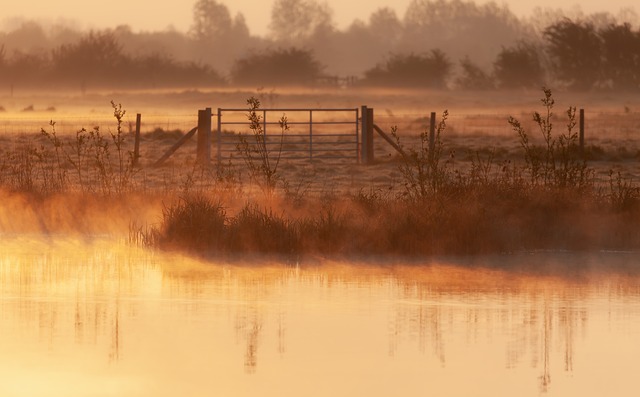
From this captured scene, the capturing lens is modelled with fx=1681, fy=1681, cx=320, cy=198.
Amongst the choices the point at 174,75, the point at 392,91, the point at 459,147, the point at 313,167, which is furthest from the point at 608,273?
the point at 174,75

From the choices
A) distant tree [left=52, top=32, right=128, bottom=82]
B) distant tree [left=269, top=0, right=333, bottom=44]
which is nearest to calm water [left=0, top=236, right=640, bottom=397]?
distant tree [left=52, top=32, right=128, bottom=82]

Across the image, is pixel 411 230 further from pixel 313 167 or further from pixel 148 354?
pixel 313 167

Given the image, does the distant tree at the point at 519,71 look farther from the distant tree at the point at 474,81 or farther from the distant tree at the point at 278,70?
the distant tree at the point at 278,70

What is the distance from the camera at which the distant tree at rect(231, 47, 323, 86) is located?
8488cm

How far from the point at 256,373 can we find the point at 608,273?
17.9ft

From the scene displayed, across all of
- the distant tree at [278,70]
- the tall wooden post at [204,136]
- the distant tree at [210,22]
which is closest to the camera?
the tall wooden post at [204,136]

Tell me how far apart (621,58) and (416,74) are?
1065 cm

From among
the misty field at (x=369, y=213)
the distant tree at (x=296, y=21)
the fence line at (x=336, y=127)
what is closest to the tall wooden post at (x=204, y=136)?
the fence line at (x=336, y=127)

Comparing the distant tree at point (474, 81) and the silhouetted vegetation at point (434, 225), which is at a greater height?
the distant tree at point (474, 81)

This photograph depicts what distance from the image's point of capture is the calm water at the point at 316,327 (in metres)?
9.61

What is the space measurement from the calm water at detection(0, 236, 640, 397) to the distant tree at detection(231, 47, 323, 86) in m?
69.4

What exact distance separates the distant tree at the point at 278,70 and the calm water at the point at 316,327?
228 ft

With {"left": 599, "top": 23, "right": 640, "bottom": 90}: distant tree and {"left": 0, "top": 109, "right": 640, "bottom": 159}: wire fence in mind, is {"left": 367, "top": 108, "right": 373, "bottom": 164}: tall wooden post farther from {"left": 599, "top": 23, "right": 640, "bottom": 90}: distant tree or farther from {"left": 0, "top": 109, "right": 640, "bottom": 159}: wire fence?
{"left": 599, "top": 23, "right": 640, "bottom": 90}: distant tree

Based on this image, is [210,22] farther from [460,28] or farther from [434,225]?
[434,225]
